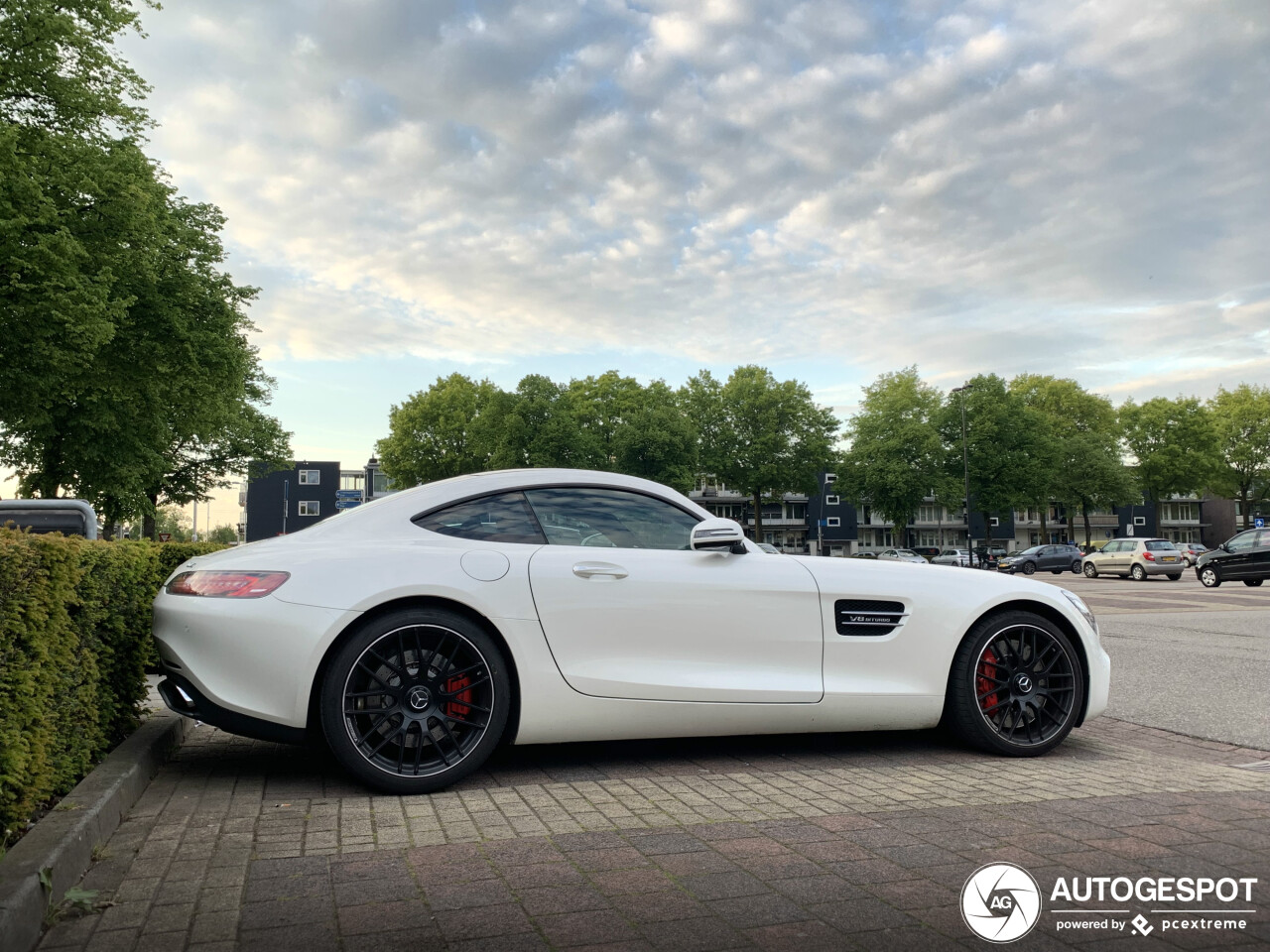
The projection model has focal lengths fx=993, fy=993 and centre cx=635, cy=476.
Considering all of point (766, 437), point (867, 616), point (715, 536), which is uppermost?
point (766, 437)

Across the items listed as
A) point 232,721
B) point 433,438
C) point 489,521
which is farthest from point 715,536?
point 433,438

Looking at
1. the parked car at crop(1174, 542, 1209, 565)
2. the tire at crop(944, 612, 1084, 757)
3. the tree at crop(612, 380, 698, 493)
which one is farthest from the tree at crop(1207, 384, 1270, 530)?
the tire at crop(944, 612, 1084, 757)

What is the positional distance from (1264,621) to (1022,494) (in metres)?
53.2

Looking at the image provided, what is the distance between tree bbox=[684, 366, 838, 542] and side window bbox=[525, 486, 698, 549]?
65.3 metres

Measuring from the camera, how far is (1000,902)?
9.37 feet

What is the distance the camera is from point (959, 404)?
219 feet

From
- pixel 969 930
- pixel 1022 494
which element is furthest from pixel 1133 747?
pixel 1022 494

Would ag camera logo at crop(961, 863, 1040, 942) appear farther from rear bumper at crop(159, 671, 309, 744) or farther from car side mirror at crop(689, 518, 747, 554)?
rear bumper at crop(159, 671, 309, 744)

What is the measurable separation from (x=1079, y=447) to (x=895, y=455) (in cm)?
1655

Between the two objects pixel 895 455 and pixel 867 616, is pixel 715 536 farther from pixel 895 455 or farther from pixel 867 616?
pixel 895 455

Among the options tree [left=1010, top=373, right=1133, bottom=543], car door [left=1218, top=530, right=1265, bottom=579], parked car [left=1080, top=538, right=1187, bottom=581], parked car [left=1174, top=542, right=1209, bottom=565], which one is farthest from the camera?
tree [left=1010, top=373, right=1133, bottom=543]

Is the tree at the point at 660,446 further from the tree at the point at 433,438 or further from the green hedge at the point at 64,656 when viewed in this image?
the green hedge at the point at 64,656

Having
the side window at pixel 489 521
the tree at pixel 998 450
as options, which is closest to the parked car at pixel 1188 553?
the tree at pixel 998 450

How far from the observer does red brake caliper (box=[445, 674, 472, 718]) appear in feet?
13.6
